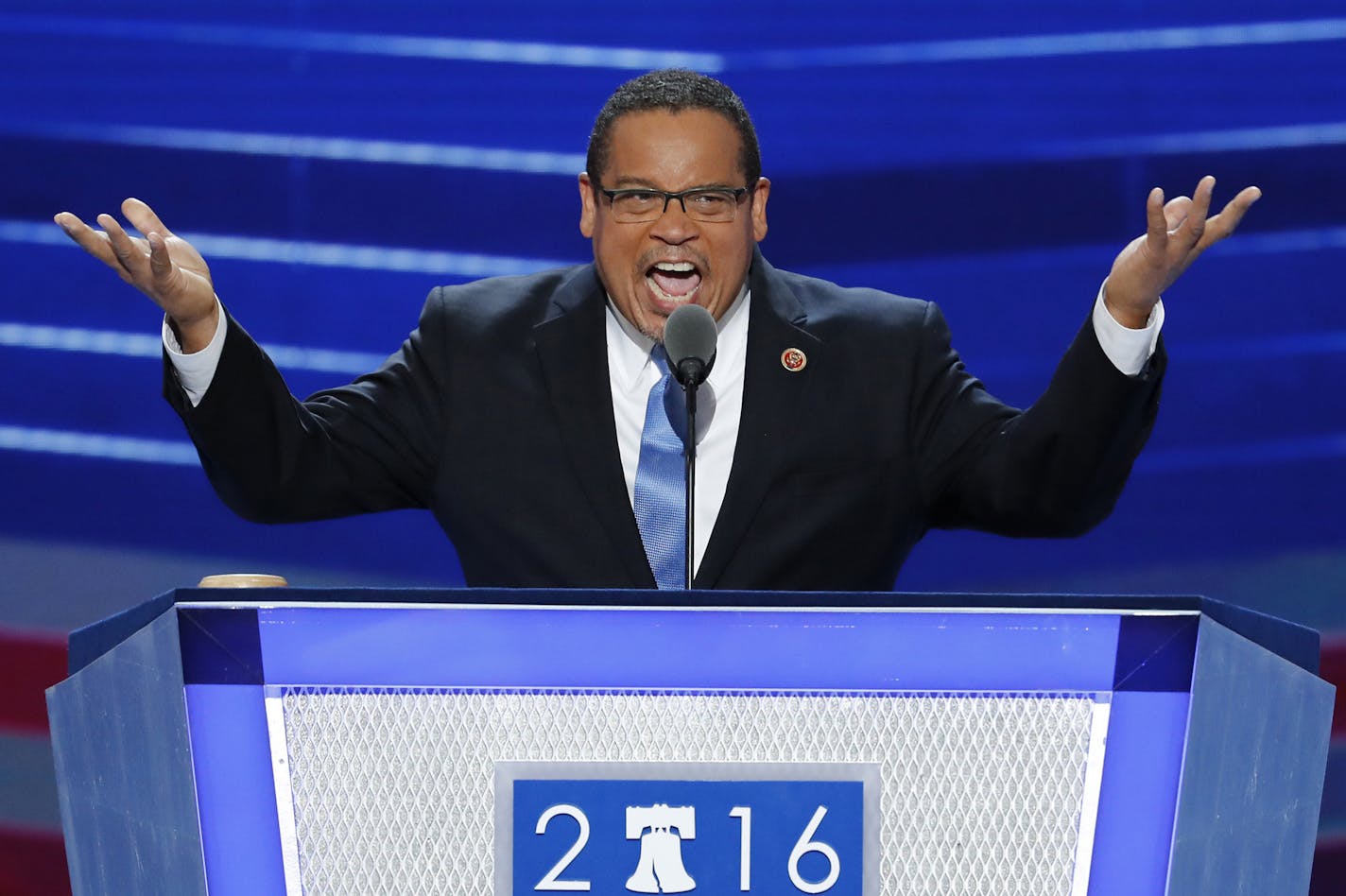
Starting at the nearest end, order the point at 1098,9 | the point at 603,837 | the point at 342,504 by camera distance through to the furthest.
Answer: the point at 603,837, the point at 342,504, the point at 1098,9

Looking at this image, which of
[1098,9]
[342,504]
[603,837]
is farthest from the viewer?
[1098,9]

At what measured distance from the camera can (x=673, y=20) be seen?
2.61 metres

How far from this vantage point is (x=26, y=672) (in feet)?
8.88

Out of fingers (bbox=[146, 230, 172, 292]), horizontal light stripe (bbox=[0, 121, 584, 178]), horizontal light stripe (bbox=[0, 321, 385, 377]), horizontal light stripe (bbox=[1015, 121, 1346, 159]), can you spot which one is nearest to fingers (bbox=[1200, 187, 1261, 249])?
fingers (bbox=[146, 230, 172, 292])

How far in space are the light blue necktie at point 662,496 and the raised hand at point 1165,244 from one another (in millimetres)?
457

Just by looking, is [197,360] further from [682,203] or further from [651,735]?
[651,735]

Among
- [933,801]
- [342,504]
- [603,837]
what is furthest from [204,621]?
[342,504]

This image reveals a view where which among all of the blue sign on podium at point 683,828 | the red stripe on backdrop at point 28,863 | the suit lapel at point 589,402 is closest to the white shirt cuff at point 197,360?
the suit lapel at point 589,402

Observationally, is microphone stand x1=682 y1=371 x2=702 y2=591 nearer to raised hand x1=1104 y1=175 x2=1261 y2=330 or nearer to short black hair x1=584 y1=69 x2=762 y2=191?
raised hand x1=1104 y1=175 x2=1261 y2=330

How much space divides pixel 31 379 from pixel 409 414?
3.37ft

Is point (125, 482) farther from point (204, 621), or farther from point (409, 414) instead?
point (204, 621)

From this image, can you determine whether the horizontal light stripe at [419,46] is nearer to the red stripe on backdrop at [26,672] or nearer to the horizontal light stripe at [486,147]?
the horizontal light stripe at [486,147]

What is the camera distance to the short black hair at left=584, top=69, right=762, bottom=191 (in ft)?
6.08

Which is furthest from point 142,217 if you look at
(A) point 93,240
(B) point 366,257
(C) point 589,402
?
(B) point 366,257
